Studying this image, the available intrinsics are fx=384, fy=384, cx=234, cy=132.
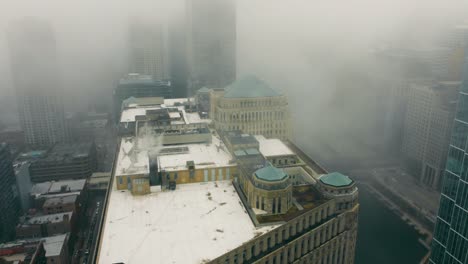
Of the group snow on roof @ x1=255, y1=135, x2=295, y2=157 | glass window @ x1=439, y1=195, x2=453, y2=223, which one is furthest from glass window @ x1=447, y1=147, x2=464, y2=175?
snow on roof @ x1=255, y1=135, x2=295, y2=157

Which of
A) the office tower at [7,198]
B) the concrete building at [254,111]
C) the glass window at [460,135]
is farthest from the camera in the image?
the concrete building at [254,111]

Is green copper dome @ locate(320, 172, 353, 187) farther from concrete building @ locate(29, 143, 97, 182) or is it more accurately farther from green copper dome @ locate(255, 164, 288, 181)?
concrete building @ locate(29, 143, 97, 182)

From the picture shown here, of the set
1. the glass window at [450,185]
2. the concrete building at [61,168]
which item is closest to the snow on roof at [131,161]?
the concrete building at [61,168]

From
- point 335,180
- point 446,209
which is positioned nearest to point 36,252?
point 335,180

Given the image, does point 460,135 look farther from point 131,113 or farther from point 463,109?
point 131,113

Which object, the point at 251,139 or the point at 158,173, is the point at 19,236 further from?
the point at 251,139

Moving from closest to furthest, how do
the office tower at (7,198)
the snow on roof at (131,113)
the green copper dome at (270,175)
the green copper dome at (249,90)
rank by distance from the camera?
the green copper dome at (270,175) < the office tower at (7,198) < the green copper dome at (249,90) < the snow on roof at (131,113)

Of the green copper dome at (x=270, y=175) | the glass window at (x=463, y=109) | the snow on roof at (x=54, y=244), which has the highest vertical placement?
the glass window at (x=463, y=109)

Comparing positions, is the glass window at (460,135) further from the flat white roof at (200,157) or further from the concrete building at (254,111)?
the concrete building at (254,111)
